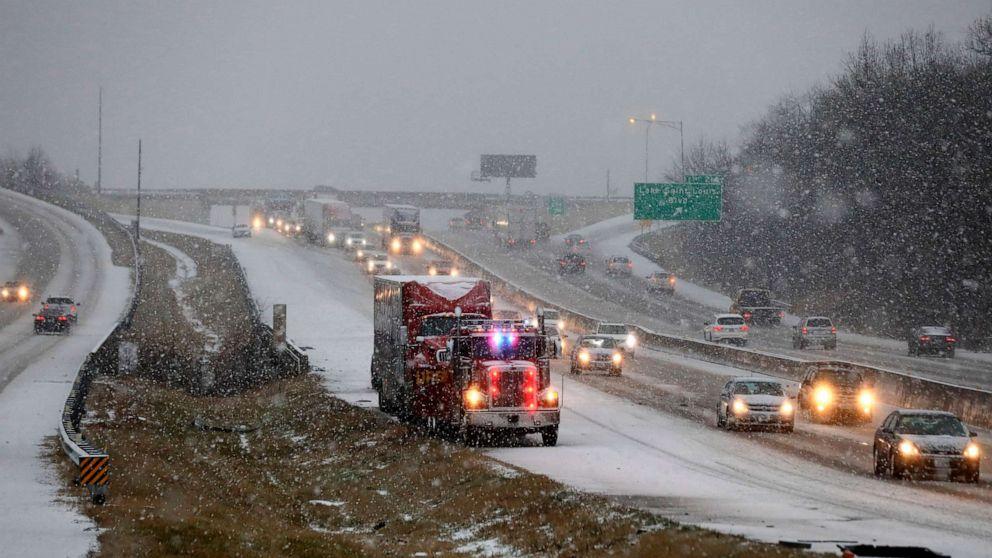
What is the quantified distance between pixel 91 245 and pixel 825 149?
6754cm

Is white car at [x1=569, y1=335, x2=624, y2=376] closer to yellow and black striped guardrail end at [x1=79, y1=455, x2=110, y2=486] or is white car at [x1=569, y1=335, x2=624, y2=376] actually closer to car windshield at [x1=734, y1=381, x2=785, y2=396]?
car windshield at [x1=734, y1=381, x2=785, y2=396]

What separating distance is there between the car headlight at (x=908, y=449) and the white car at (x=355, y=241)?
3525 inches

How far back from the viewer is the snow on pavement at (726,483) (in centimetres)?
1827

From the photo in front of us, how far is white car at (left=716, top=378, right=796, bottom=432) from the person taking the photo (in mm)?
33094

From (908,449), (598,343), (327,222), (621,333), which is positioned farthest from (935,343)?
(327,222)

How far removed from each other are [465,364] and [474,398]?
0.82 metres

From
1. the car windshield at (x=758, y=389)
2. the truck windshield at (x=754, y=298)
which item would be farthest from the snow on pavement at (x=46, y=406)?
the truck windshield at (x=754, y=298)

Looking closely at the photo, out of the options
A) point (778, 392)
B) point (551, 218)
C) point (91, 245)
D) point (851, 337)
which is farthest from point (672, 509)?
point (551, 218)

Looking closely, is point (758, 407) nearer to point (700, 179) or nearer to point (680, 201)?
point (680, 201)

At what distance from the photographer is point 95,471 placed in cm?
2223

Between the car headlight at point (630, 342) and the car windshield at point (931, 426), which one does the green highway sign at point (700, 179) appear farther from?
the car windshield at point (931, 426)

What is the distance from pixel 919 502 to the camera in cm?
2156

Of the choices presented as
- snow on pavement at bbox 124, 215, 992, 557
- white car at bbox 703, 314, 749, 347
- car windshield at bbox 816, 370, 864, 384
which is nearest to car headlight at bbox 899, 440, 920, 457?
snow on pavement at bbox 124, 215, 992, 557

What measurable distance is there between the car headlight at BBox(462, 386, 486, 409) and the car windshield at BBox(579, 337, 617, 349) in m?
22.4
